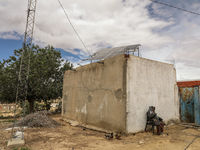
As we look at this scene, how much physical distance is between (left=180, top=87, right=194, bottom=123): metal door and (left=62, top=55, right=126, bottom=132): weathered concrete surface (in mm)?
4585

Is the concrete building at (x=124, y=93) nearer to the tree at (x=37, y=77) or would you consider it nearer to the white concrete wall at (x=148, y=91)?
the white concrete wall at (x=148, y=91)

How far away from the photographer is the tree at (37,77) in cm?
1291

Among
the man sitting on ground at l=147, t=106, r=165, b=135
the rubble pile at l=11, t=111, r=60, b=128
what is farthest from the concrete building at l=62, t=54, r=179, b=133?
the rubble pile at l=11, t=111, r=60, b=128

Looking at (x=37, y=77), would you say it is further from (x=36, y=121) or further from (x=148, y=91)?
(x=148, y=91)

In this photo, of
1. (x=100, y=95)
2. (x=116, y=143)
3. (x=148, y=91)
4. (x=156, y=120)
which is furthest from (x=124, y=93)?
(x=116, y=143)

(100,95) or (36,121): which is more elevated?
(100,95)

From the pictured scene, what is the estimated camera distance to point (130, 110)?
5684mm

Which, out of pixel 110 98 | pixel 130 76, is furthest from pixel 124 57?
pixel 110 98

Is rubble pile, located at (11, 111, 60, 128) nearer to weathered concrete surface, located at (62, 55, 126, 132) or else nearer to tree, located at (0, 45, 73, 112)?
weathered concrete surface, located at (62, 55, 126, 132)

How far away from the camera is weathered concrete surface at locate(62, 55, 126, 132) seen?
5.94m

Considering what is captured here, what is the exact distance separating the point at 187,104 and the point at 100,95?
5.10 metres

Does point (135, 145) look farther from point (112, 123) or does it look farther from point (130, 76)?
point (130, 76)

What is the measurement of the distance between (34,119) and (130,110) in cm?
504

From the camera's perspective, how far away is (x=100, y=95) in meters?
6.92
